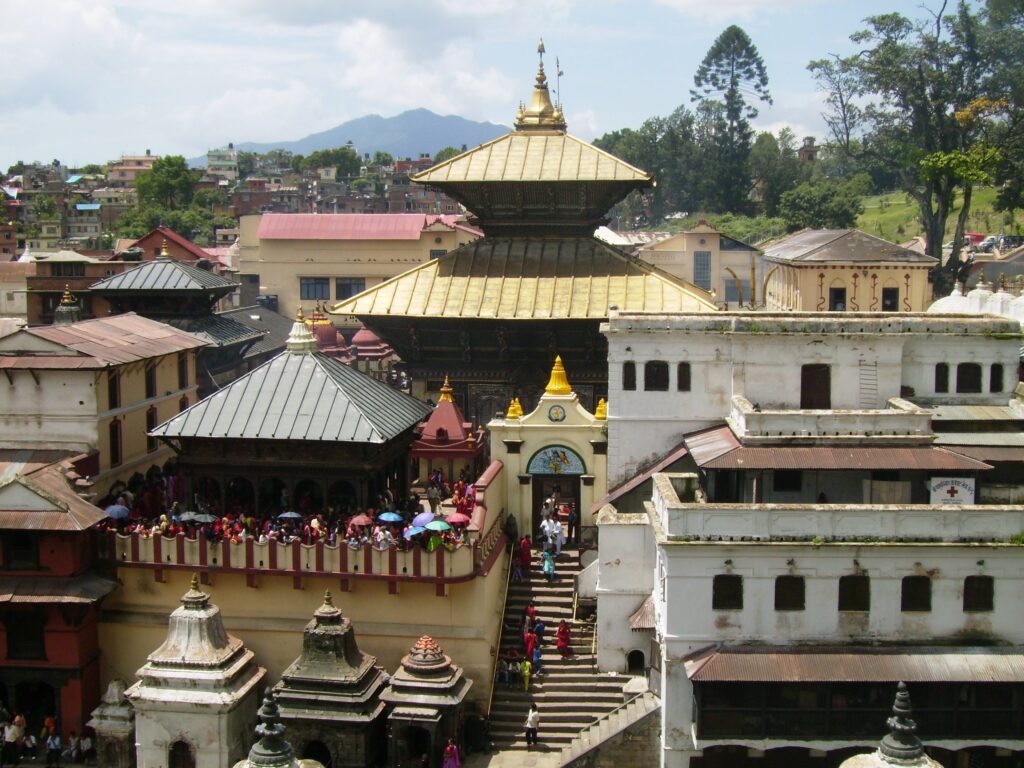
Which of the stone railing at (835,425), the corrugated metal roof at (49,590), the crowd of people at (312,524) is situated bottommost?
the corrugated metal roof at (49,590)

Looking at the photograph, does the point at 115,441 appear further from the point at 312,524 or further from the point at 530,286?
the point at 530,286

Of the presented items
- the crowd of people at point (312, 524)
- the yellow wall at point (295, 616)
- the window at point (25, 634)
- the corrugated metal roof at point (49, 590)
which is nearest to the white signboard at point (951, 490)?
the yellow wall at point (295, 616)

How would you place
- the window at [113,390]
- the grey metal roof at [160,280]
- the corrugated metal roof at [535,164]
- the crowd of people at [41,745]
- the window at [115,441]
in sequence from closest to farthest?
the crowd of people at [41,745] < the window at [113,390] < the window at [115,441] < the corrugated metal roof at [535,164] < the grey metal roof at [160,280]

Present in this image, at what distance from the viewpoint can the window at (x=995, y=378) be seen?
111 feet

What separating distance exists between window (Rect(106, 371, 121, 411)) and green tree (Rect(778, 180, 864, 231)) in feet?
213

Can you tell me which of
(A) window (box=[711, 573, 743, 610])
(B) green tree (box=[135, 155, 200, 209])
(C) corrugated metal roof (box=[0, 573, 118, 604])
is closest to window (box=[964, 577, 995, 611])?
(A) window (box=[711, 573, 743, 610])

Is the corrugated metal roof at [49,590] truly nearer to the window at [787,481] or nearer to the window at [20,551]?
the window at [20,551]

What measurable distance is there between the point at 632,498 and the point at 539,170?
13493 mm

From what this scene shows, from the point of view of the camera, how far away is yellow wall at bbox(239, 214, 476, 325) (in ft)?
275

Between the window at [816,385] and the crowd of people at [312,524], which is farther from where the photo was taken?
the window at [816,385]

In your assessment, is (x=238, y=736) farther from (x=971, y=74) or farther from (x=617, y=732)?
(x=971, y=74)

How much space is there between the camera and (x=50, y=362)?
116 feet

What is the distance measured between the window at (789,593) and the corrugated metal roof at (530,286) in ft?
43.0

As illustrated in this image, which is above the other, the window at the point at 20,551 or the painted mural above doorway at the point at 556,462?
→ the painted mural above doorway at the point at 556,462
